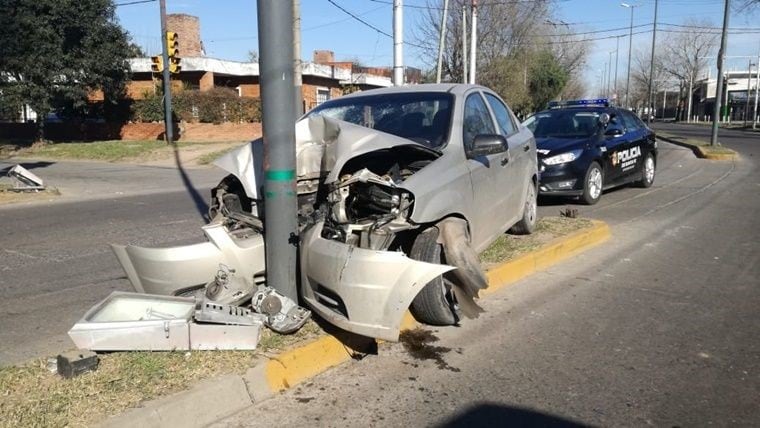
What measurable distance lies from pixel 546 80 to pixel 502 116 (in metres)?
42.0

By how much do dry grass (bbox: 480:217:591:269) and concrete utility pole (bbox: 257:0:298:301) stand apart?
2.27m

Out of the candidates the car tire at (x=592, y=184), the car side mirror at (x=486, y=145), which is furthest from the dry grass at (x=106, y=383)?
the car tire at (x=592, y=184)

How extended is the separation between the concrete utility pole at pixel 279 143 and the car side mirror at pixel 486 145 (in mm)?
1609

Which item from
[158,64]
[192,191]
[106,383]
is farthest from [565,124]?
[158,64]

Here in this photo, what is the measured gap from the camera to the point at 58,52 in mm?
26656

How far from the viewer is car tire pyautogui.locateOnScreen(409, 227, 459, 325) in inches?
185

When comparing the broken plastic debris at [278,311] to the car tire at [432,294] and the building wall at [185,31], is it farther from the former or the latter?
the building wall at [185,31]

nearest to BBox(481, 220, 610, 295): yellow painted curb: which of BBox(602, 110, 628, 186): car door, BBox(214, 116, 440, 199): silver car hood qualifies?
BBox(214, 116, 440, 199): silver car hood

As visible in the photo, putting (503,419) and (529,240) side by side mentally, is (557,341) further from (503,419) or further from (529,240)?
(529,240)

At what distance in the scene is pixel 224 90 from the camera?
29.8m

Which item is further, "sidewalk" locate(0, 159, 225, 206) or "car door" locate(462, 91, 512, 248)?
"sidewalk" locate(0, 159, 225, 206)

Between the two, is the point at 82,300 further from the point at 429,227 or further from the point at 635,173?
the point at 635,173

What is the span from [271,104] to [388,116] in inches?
61.6

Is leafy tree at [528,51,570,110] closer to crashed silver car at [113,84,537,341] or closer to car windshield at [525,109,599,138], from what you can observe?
car windshield at [525,109,599,138]
